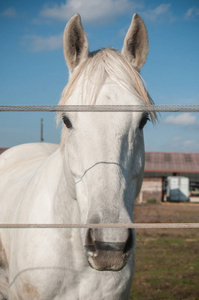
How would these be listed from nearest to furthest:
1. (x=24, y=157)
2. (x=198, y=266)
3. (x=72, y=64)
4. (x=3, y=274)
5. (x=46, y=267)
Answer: (x=46, y=267) < (x=72, y=64) < (x=3, y=274) < (x=24, y=157) < (x=198, y=266)

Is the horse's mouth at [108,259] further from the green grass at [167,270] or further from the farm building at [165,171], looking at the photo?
the farm building at [165,171]

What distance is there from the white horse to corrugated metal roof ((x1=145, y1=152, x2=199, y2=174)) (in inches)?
1098

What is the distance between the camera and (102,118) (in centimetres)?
193

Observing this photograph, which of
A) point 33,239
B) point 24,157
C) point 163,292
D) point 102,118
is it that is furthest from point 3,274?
point 163,292

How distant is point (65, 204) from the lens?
7.67ft

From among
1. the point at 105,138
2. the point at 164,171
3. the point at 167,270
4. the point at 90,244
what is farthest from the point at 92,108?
the point at 164,171

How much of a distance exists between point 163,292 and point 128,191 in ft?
13.8

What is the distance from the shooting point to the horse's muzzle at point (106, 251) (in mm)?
1630

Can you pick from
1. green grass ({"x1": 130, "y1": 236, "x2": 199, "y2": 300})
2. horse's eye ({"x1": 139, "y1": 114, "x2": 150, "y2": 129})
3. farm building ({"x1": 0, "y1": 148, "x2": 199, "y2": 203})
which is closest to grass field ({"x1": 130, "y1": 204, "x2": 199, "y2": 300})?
green grass ({"x1": 130, "y1": 236, "x2": 199, "y2": 300})

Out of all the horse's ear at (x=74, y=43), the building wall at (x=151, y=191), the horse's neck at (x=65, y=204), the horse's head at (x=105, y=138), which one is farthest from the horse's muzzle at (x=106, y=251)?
the building wall at (x=151, y=191)

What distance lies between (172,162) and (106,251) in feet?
106

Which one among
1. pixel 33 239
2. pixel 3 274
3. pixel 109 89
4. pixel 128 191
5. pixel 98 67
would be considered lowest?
pixel 3 274

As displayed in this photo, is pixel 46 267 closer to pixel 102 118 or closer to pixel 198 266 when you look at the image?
pixel 102 118

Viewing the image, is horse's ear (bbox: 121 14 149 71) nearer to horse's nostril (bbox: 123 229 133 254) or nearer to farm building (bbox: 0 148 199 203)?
horse's nostril (bbox: 123 229 133 254)
